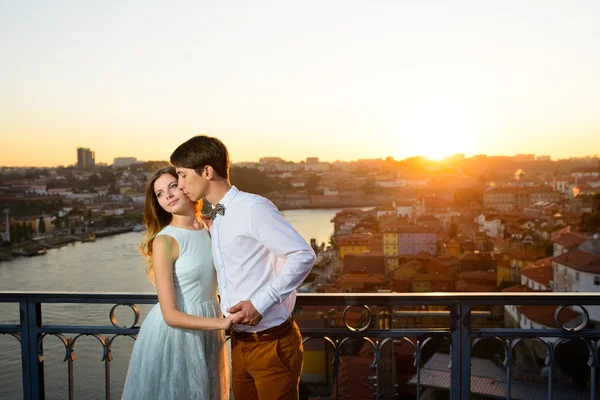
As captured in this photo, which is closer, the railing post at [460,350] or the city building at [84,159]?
the railing post at [460,350]

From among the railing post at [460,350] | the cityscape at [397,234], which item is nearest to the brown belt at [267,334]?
the railing post at [460,350]

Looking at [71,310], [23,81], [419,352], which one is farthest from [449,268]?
[419,352]

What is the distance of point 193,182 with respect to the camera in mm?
1060

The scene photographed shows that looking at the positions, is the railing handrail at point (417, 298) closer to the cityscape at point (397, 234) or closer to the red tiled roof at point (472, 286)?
the cityscape at point (397, 234)

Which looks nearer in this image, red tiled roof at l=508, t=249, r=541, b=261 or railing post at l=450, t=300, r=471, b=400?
railing post at l=450, t=300, r=471, b=400

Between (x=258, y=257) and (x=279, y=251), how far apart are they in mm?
64

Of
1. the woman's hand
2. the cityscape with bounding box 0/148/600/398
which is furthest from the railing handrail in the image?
the cityscape with bounding box 0/148/600/398

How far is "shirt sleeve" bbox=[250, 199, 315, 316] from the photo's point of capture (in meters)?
1.00

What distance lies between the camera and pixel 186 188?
3.50 feet

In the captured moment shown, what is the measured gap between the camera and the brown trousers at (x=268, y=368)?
3.47ft

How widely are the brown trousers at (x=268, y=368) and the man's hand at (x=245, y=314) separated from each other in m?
0.07

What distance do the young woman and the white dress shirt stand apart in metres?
0.07

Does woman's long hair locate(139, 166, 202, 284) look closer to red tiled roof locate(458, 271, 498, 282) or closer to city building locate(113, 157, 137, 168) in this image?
red tiled roof locate(458, 271, 498, 282)

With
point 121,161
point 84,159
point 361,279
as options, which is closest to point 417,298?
point 361,279
